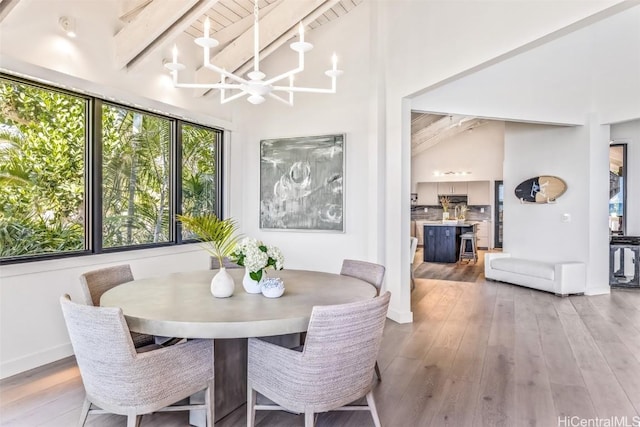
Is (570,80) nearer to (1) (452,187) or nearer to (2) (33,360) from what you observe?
(1) (452,187)

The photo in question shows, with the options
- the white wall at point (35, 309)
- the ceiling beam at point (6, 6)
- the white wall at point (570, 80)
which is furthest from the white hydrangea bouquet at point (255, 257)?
the white wall at point (570, 80)

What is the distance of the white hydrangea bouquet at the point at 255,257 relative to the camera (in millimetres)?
2221

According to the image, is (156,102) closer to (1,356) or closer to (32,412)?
(1,356)

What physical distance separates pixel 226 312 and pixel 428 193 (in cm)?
1108

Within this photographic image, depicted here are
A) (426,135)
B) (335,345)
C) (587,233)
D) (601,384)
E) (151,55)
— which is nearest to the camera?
(335,345)

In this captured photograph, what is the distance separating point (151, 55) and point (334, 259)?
3.08 meters

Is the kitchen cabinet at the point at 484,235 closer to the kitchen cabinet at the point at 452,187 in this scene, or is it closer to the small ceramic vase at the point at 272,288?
the kitchen cabinet at the point at 452,187

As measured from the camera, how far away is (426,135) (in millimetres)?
9781

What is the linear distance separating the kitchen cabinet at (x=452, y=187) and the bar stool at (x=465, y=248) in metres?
3.01

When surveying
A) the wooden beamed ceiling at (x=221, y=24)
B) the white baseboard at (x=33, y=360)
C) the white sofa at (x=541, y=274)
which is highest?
the wooden beamed ceiling at (x=221, y=24)

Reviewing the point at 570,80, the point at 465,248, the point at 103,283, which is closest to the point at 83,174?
the point at 103,283

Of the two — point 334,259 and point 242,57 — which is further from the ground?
point 242,57

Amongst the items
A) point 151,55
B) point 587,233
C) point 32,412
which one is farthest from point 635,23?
point 32,412

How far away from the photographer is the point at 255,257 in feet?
7.26
